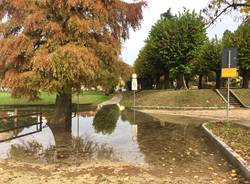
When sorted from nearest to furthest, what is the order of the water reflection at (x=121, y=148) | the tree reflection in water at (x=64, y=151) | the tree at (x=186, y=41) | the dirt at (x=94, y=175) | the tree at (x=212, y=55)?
the dirt at (x=94, y=175)
the water reflection at (x=121, y=148)
the tree reflection in water at (x=64, y=151)
the tree at (x=186, y=41)
the tree at (x=212, y=55)

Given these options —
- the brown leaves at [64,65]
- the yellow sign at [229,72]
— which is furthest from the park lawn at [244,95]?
the brown leaves at [64,65]

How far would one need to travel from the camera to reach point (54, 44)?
53.2 ft

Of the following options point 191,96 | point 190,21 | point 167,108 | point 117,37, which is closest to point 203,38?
point 190,21

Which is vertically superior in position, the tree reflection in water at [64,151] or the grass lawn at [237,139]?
the grass lawn at [237,139]

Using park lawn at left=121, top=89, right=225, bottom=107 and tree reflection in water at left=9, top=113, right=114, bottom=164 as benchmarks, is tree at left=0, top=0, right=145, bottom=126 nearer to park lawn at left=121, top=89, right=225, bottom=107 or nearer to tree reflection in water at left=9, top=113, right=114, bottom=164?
tree reflection in water at left=9, top=113, right=114, bottom=164

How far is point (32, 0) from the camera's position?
54.9 feet

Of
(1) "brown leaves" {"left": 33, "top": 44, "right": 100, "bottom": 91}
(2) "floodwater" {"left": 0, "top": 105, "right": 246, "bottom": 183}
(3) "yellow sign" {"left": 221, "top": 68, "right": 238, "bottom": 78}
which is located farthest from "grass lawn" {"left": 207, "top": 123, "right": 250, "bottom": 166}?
(1) "brown leaves" {"left": 33, "top": 44, "right": 100, "bottom": 91}

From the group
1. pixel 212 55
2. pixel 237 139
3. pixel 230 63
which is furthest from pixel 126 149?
pixel 212 55

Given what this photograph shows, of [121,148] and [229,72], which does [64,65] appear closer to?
[121,148]

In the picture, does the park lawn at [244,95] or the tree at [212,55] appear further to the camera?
the tree at [212,55]

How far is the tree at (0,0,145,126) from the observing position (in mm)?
15781

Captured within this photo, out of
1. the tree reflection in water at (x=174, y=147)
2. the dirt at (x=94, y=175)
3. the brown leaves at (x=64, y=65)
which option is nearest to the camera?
the dirt at (x=94, y=175)

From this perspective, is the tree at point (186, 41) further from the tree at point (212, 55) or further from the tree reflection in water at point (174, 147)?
the tree reflection in water at point (174, 147)

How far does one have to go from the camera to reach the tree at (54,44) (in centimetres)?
1578
